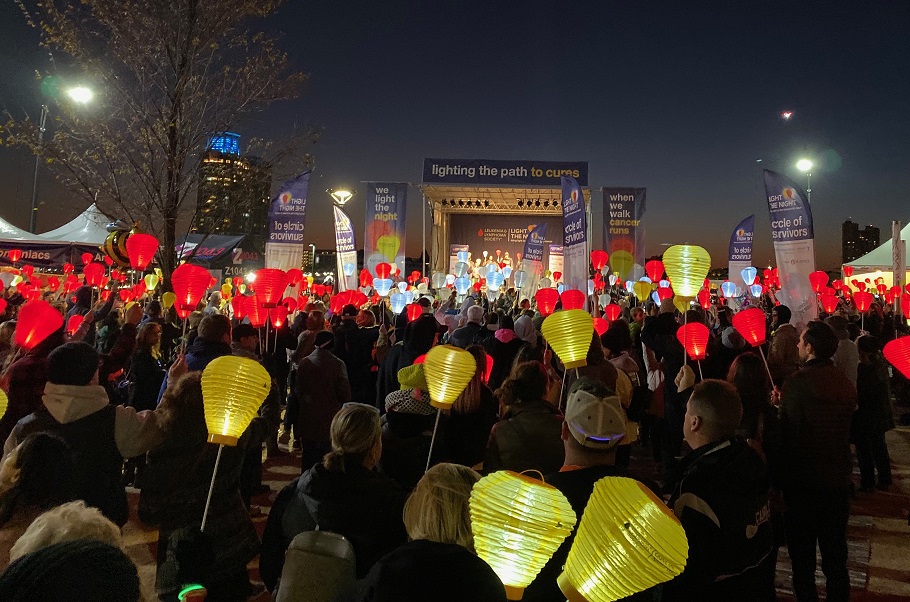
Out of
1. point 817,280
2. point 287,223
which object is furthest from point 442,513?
point 287,223

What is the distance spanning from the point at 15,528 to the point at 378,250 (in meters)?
16.2

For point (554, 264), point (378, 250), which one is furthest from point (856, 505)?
point (554, 264)

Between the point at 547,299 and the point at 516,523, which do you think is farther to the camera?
the point at 547,299

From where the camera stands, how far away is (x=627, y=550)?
149 cm

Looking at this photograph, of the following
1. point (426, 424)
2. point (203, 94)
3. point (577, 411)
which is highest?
point (203, 94)

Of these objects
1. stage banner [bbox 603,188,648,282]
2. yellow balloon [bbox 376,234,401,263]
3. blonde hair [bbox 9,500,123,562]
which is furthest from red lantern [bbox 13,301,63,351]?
stage banner [bbox 603,188,648,282]

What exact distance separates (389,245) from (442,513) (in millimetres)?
17086

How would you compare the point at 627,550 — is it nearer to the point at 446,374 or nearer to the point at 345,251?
the point at 446,374

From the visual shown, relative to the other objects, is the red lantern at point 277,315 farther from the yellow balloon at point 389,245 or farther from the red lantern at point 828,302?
the red lantern at point 828,302

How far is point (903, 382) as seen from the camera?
12.3 m

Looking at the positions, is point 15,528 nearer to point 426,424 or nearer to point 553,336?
point 426,424

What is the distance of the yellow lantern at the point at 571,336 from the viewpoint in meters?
3.97

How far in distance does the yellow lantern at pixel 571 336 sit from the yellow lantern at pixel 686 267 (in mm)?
1836

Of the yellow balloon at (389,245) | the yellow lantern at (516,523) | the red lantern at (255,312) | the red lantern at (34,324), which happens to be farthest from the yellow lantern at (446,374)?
the yellow balloon at (389,245)
